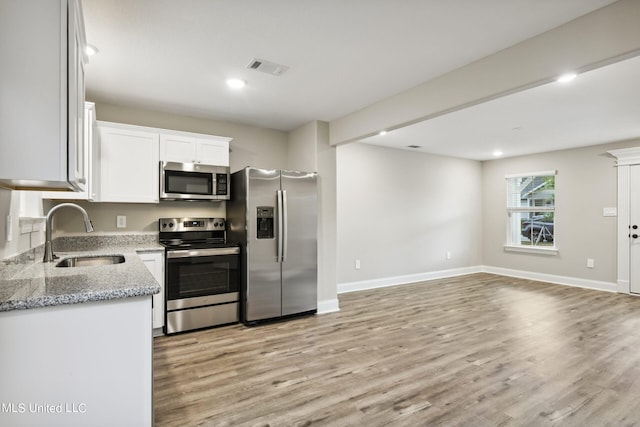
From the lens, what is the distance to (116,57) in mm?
2523

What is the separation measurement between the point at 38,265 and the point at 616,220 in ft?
23.4

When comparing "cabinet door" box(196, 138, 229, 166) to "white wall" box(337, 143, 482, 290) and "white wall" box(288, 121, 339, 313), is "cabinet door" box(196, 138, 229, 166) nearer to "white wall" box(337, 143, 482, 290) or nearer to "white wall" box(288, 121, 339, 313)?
"white wall" box(288, 121, 339, 313)

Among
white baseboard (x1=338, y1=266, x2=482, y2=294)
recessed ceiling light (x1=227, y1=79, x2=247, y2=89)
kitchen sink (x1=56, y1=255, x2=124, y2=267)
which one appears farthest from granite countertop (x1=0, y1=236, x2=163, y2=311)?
white baseboard (x1=338, y1=266, x2=482, y2=294)

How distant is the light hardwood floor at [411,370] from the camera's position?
2.03 meters

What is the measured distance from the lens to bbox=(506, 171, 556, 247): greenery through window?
6191mm

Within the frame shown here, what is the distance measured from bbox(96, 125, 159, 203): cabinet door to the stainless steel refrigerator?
34.8 inches

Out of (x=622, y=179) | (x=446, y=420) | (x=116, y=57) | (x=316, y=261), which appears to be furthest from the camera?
(x=622, y=179)

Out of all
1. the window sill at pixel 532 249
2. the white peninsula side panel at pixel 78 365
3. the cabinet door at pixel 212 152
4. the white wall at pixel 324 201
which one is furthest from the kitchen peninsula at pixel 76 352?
the window sill at pixel 532 249

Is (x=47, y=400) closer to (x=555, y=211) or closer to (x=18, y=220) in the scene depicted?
(x=18, y=220)

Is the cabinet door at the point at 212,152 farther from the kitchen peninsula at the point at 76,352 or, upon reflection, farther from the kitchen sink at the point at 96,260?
the kitchen peninsula at the point at 76,352

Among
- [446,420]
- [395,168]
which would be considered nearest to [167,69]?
[446,420]

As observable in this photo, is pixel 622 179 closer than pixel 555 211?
Yes

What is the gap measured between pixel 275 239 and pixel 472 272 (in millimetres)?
4976

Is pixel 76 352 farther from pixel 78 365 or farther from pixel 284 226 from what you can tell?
pixel 284 226
